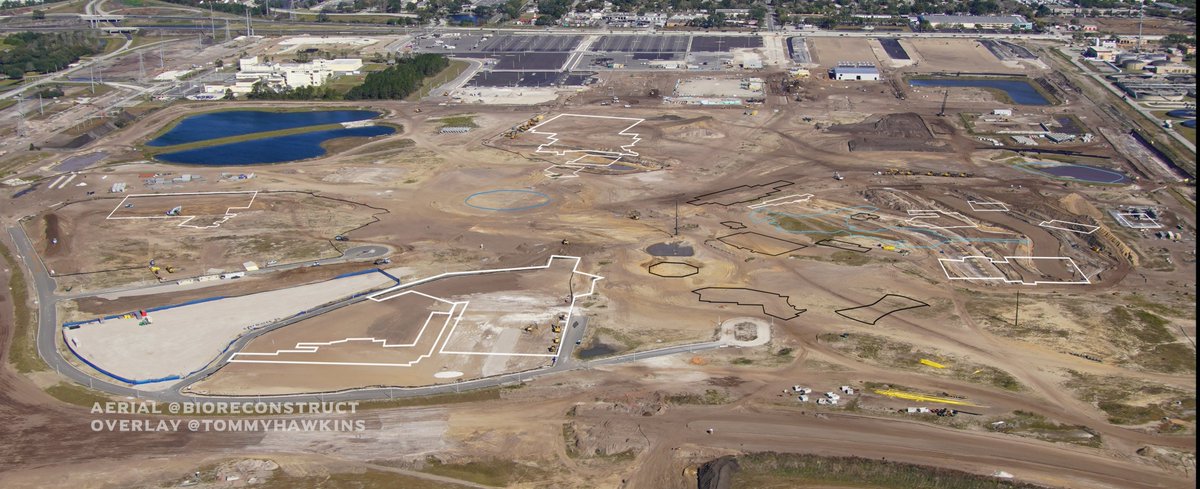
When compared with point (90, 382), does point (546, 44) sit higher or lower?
Answer: higher

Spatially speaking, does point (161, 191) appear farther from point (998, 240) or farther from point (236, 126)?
point (998, 240)

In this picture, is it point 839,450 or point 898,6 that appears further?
point 898,6

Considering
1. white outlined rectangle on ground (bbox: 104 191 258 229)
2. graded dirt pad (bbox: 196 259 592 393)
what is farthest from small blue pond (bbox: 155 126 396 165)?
graded dirt pad (bbox: 196 259 592 393)

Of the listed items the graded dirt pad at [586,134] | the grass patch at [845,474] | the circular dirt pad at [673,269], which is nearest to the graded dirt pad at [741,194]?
the circular dirt pad at [673,269]

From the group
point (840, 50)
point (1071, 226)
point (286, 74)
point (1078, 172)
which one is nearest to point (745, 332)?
point (1071, 226)

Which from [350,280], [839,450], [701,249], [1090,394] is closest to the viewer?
[839,450]

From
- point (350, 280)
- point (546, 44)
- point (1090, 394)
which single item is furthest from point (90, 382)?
point (546, 44)

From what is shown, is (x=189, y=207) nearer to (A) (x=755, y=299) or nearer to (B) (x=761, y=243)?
(B) (x=761, y=243)

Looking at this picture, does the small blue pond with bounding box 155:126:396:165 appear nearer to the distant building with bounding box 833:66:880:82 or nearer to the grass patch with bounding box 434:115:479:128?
the grass patch with bounding box 434:115:479:128
